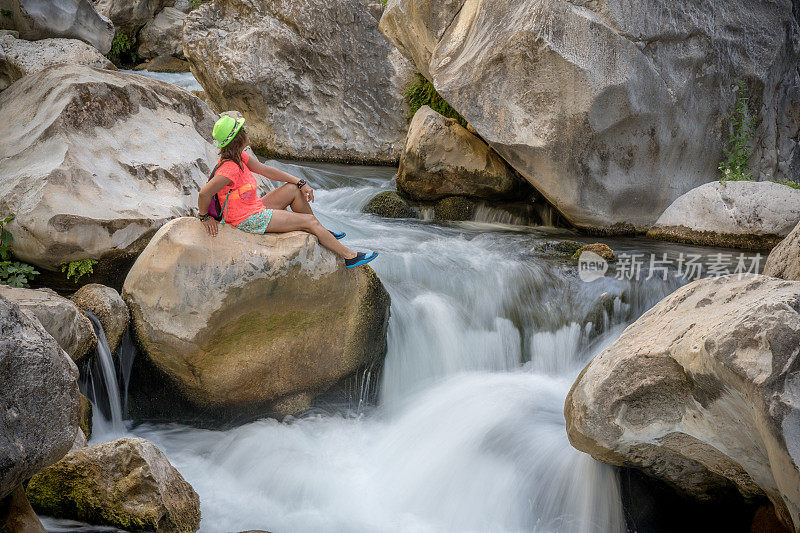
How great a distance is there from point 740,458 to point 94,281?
14.9 ft

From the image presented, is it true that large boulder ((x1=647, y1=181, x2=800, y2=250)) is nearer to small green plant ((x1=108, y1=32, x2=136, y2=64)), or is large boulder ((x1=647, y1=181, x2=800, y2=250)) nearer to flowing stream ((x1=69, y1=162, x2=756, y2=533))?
flowing stream ((x1=69, y1=162, x2=756, y2=533))

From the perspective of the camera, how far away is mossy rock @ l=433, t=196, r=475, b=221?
8297 millimetres

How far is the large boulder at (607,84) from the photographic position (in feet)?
22.2

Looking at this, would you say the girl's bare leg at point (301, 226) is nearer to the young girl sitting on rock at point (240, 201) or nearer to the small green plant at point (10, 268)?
the young girl sitting on rock at point (240, 201)

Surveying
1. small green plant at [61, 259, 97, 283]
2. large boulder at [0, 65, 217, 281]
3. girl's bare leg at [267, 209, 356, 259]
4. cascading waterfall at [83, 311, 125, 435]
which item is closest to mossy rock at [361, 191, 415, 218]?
large boulder at [0, 65, 217, 281]

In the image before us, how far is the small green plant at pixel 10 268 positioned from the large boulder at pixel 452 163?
450cm

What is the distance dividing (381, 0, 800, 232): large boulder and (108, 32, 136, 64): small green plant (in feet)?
36.4

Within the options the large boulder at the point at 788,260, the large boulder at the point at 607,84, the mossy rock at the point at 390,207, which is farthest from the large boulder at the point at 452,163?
the large boulder at the point at 788,260

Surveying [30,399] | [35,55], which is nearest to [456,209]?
[35,55]

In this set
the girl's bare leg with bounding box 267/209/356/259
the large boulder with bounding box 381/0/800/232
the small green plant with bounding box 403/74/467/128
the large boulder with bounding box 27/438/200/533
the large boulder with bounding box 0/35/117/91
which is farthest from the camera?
the small green plant with bounding box 403/74/467/128

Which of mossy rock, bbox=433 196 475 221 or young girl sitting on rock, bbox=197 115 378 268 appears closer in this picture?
young girl sitting on rock, bbox=197 115 378 268

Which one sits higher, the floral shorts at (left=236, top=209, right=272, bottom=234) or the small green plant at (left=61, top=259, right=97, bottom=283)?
the floral shorts at (left=236, top=209, right=272, bottom=234)

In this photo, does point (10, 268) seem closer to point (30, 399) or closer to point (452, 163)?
point (30, 399)

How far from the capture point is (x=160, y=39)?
16781 millimetres
